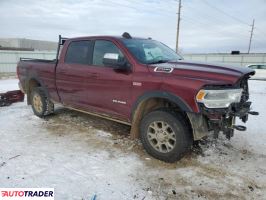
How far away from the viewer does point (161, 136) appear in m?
3.80

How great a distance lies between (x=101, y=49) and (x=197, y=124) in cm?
233

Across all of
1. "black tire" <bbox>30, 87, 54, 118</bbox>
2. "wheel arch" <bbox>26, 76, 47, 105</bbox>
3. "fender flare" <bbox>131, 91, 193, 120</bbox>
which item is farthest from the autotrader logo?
"wheel arch" <bbox>26, 76, 47, 105</bbox>

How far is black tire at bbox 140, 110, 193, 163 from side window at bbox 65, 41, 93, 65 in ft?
5.93

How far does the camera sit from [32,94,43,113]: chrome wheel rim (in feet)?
20.1

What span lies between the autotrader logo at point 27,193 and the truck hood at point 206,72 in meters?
2.21

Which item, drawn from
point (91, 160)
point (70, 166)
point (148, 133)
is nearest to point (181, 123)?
point (148, 133)

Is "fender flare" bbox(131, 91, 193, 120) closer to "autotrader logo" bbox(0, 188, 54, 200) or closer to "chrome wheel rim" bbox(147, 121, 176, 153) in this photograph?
"chrome wheel rim" bbox(147, 121, 176, 153)

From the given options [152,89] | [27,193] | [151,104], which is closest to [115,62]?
[152,89]

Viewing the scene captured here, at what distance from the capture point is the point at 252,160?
157 inches

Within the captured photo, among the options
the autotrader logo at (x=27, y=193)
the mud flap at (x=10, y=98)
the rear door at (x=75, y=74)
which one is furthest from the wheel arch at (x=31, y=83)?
the autotrader logo at (x=27, y=193)

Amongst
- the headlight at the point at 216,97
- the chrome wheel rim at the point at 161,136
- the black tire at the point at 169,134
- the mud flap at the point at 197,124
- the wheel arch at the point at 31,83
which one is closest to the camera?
the headlight at the point at 216,97

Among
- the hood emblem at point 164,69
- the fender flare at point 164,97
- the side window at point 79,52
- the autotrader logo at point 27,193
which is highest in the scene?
the side window at point 79,52

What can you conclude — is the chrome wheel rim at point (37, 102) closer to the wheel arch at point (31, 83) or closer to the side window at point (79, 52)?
the wheel arch at point (31, 83)

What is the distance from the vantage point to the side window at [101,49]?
448 centimetres
